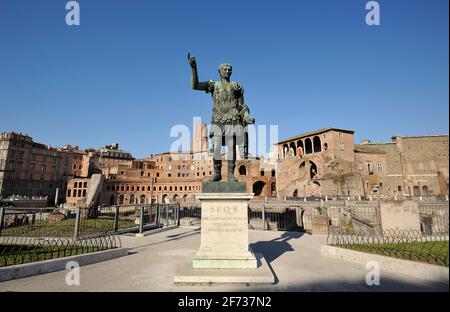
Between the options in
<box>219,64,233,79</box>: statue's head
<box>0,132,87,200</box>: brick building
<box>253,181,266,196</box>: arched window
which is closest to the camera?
<box>219,64,233,79</box>: statue's head

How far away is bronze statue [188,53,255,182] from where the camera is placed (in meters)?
6.52

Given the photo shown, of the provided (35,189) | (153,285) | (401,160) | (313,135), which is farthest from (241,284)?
(35,189)

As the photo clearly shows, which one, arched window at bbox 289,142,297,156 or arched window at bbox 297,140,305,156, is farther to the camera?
arched window at bbox 289,142,297,156

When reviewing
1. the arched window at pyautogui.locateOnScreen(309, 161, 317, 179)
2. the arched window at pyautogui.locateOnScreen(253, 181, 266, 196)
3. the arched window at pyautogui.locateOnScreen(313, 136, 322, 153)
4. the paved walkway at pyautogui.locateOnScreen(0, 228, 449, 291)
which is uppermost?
the arched window at pyautogui.locateOnScreen(313, 136, 322, 153)

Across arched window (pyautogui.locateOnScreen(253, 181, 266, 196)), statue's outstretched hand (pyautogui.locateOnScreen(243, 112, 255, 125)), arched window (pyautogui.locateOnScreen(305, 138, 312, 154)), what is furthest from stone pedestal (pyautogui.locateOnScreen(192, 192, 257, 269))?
arched window (pyautogui.locateOnScreen(253, 181, 266, 196))

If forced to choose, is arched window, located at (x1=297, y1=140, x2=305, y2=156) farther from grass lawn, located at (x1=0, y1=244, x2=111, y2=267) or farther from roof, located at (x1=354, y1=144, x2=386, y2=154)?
grass lawn, located at (x1=0, y1=244, x2=111, y2=267)

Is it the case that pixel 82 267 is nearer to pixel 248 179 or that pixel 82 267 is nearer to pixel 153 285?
pixel 153 285

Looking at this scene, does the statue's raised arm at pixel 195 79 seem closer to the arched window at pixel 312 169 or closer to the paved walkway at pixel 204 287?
the paved walkway at pixel 204 287

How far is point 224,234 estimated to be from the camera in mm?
5613

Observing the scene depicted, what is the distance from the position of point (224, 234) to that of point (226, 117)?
2969 millimetres

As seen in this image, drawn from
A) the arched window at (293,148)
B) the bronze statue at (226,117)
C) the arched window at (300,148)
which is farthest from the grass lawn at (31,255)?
the arched window at (293,148)

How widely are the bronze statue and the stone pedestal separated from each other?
79 centimetres

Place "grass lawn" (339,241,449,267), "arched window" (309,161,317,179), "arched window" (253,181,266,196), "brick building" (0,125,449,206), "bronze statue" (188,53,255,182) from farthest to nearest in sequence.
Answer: "arched window" (253,181,266,196) < "arched window" (309,161,317,179) < "brick building" (0,125,449,206) < "bronze statue" (188,53,255,182) < "grass lawn" (339,241,449,267)

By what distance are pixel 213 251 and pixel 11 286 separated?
12.8 ft
